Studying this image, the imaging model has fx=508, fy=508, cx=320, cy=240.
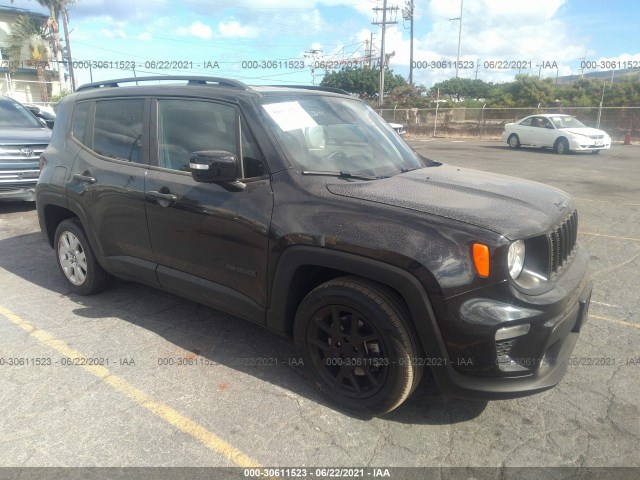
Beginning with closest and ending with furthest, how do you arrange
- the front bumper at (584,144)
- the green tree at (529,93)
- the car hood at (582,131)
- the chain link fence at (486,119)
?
the front bumper at (584,144)
the car hood at (582,131)
the chain link fence at (486,119)
the green tree at (529,93)

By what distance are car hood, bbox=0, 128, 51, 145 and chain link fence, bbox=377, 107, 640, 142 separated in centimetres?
2430

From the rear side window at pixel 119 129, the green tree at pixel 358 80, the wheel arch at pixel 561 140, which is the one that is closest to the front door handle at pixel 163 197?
the rear side window at pixel 119 129

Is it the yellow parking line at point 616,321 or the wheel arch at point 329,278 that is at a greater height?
the wheel arch at point 329,278

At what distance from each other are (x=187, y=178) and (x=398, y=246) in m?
1.69

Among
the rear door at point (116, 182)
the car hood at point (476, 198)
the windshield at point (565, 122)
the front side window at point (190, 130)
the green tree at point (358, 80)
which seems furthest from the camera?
the green tree at point (358, 80)

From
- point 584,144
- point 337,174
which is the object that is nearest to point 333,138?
point 337,174

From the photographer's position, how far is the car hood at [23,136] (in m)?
7.93

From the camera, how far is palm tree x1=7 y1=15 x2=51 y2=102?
38.5 meters

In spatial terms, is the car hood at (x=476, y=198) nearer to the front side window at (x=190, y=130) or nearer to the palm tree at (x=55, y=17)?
the front side window at (x=190, y=130)

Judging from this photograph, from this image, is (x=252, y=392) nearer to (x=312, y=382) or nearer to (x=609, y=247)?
(x=312, y=382)

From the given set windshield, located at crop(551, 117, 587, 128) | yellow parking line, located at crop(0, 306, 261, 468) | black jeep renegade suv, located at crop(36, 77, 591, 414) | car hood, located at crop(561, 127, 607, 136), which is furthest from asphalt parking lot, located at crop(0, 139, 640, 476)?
windshield, located at crop(551, 117, 587, 128)

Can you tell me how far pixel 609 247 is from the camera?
242 inches

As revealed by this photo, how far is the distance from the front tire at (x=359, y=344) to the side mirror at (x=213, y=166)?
2.91 ft

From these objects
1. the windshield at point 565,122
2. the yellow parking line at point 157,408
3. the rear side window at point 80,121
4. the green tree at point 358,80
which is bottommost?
the yellow parking line at point 157,408
